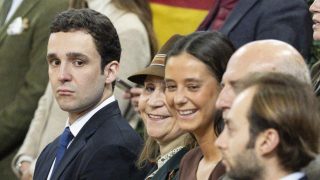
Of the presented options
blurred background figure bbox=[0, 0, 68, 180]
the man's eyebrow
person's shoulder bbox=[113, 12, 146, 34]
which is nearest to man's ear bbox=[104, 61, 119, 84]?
the man's eyebrow

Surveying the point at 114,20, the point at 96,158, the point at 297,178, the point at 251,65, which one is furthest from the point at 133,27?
the point at 297,178

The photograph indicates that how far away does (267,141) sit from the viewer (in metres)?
2.93

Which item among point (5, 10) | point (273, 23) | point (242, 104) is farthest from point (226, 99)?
point (5, 10)

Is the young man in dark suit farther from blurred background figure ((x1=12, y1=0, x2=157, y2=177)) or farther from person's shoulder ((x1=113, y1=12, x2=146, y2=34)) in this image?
person's shoulder ((x1=113, y1=12, x2=146, y2=34))

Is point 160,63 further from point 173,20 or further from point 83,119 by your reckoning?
point 173,20

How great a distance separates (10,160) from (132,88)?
120 centimetres

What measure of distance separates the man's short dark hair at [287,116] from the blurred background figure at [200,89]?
734 millimetres

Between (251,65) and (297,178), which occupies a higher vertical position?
(251,65)

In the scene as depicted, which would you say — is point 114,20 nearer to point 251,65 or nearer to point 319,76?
point 319,76

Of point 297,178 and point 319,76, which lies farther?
point 319,76

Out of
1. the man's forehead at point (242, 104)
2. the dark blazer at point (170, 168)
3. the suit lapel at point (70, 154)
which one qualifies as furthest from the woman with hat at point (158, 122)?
the man's forehead at point (242, 104)

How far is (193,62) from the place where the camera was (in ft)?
12.4

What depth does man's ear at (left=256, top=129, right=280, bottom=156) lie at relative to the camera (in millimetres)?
2918

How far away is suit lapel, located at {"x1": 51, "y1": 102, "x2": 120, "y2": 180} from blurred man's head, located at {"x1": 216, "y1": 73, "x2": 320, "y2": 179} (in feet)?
3.98
